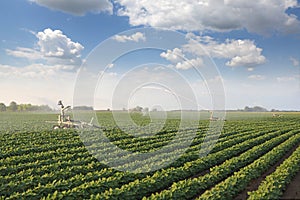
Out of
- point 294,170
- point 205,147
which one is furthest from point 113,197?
point 205,147

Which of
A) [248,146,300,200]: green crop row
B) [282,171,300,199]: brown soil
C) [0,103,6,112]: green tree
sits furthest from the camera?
[0,103,6,112]: green tree

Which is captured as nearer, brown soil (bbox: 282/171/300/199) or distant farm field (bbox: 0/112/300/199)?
distant farm field (bbox: 0/112/300/199)

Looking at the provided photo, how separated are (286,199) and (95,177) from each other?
520 cm

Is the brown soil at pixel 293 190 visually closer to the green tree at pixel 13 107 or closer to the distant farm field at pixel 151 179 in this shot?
the distant farm field at pixel 151 179

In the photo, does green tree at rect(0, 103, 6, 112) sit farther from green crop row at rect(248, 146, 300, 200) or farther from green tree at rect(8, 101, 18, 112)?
green crop row at rect(248, 146, 300, 200)

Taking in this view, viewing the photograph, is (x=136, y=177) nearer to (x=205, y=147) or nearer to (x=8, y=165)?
(x=8, y=165)

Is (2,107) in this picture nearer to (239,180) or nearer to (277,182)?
(239,180)

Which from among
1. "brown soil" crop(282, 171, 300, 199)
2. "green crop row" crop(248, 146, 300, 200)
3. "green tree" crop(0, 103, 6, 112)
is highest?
"green tree" crop(0, 103, 6, 112)

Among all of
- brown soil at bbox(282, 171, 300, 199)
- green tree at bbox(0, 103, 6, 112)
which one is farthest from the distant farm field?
green tree at bbox(0, 103, 6, 112)

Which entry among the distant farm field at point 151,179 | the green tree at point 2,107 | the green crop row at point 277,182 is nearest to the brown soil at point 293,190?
the distant farm field at point 151,179

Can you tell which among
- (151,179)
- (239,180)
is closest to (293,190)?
(239,180)

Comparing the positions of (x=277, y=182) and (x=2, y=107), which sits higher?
(x=2, y=107)

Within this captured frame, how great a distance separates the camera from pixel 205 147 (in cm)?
1588

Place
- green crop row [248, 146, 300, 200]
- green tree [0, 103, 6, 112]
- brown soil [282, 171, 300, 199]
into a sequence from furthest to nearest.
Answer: green tree [0, 103, 6, 112] → brown soil [282, 171, 300, 199] → green crop row [248, 146, 300, 200]
